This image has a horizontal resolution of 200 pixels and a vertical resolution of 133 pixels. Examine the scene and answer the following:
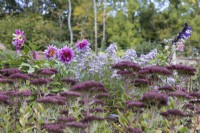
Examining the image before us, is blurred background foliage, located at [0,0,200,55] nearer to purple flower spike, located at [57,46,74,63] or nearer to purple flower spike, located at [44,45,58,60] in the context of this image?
purple flower spike, located at [44,45,58,60]

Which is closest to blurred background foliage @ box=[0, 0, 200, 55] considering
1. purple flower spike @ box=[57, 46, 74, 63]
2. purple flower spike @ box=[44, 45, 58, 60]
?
purple flower spike @ box=[44, 45, 58, 60]

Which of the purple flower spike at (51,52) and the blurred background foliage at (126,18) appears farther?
the blurred background foliage at (126,18)

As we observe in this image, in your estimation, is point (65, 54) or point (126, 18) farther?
point (126, 18)

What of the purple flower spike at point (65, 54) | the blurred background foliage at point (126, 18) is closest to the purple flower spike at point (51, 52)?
the purple flower spike at point (65, 54)

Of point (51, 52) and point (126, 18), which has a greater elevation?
point (126, 18)

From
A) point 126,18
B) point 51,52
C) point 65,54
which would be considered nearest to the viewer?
point 65,54

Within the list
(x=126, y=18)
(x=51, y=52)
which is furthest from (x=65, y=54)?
(x=126, y=18)

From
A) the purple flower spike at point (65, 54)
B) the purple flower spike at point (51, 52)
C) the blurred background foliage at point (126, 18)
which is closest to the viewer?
the purple flower spike at point (65, 54)

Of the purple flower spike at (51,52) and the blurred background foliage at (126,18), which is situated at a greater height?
the blurred background foliage at (126,18)

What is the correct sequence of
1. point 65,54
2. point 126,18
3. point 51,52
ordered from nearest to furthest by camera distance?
point 65,54 → point 51,52 → point 126,18

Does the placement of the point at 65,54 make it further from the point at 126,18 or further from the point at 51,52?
the point at 126,18

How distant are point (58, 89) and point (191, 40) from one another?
1031 inches

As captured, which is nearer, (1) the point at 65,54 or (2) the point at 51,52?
(1) the point at 65,54

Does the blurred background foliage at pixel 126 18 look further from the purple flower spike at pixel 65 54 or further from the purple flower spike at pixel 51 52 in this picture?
the purple flower spike at pixel 65 54
